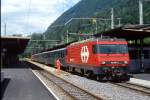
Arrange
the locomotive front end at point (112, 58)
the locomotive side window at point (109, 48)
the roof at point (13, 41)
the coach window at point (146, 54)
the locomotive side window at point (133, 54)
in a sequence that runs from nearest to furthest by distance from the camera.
Result: the locomotive front end at point (112, 58), the locomotive side window at point (109, 48), the locomotive side window at point (133, 54), the coach window at point (146, 54), the roof at point (13, 41)

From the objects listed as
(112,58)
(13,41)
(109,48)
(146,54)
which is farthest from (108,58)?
(13,41)

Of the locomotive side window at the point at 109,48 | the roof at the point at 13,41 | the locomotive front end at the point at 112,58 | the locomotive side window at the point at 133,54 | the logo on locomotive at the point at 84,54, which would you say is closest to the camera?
the locomotive front end at the point at 112,58

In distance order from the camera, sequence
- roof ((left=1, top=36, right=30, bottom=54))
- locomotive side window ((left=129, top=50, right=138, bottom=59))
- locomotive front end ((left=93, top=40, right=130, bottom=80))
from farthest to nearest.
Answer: roof ((left=1, top=36, right=30, bottom=54))
locomotive side window ((left=129, top=50, right=138, bottom=59))
locomotive front end ((left=93, top=40, right=130, bottom=80))

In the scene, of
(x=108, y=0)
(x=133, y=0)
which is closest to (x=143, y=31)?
(x=133, y=0)

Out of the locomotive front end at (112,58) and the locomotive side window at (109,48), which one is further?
the locomotive side window at (109,48)

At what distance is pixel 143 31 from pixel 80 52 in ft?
16.7

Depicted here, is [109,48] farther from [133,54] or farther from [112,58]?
[133,54]

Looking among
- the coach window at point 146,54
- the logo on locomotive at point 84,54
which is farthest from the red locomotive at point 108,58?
the coach window at point 146,54

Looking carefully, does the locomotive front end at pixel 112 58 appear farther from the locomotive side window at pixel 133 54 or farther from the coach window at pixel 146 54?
the coach window at pixel 146 54

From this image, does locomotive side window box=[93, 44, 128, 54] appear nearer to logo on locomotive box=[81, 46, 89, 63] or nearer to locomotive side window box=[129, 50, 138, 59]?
logo on locomotive box=[81, 46, 89, 63]

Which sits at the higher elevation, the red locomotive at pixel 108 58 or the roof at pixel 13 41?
the roof at pixel 13 41

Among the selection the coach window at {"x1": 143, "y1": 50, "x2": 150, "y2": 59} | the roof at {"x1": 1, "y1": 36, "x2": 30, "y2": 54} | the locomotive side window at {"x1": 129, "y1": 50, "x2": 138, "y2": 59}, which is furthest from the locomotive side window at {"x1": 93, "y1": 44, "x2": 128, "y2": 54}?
the roof at {"x1": 1, "y1": 36, "x2": 30, "y2": 54}

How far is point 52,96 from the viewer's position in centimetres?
1844

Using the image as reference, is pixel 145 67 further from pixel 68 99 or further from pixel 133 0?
pixel 133 0
